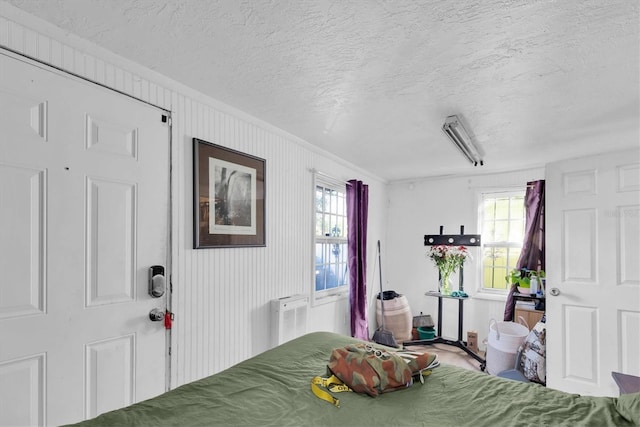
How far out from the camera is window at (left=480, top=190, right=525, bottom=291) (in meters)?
4.17

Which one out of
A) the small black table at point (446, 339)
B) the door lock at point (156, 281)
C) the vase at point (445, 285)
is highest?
the door lock at point (156, 281)

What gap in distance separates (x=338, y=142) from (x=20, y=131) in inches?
89.6

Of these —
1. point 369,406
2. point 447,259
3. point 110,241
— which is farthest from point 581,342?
point 110,241

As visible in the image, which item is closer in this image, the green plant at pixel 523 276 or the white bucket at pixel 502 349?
the white bucket at pixel 502 349

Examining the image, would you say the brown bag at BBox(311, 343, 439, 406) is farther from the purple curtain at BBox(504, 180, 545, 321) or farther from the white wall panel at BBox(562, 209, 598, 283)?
the purple curtain at BBox(504, 180, 545, 321)

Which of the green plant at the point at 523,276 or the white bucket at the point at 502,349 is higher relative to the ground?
the green plant at the point at 523,276

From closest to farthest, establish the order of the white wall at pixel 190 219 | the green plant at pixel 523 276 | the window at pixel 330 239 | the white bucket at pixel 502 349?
the white wall at pixel 190 219, the white bucket at pixel 502 349, the window at pixel 330 239, the green plant at pixel 523 276

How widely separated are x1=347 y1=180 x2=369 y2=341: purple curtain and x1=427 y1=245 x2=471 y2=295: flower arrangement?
1.06 m

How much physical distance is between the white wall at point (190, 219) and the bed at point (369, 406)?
0.71 metres

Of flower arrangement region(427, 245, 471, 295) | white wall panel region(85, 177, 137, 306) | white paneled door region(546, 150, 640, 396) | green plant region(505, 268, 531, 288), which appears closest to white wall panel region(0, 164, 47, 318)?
white wall panel region(85, 177, 137, 306)

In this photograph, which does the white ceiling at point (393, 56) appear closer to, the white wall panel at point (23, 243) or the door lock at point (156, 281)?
the white wall panel at point (23, 243)

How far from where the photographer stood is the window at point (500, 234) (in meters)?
4.17

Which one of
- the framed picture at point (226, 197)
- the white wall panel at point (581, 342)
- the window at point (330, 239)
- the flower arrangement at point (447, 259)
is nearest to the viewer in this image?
the framed picture at point (226, 197)

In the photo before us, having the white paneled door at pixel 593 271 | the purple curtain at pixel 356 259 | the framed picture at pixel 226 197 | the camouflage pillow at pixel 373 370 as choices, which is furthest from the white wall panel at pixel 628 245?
the framed picture at pixel 226 197
